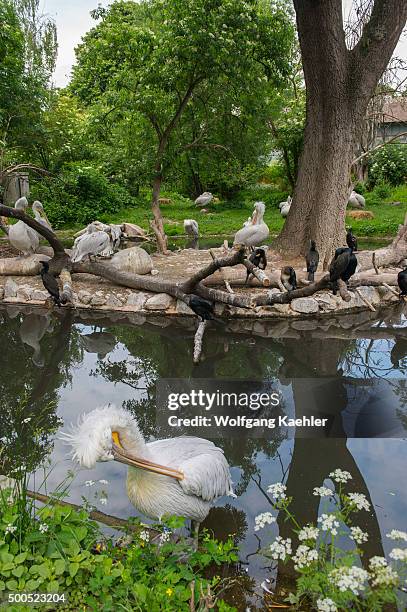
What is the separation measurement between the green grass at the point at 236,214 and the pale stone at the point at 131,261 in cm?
554

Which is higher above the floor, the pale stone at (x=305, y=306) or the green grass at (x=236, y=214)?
the green grass at (x=236, y=214)

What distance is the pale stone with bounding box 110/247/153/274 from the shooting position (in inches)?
301

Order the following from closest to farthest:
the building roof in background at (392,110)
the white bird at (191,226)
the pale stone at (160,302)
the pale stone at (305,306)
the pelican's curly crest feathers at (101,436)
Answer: the pelican's curly crest feathers at (101,436)
the pale stone at (305,306)
the pale stone at (160,302)
the building roof in background at (392,110)
the white bird at (191,226)

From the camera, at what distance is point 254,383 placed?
4.95 metres

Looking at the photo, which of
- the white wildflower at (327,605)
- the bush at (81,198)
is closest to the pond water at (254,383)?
the white wildflower at (327,605)

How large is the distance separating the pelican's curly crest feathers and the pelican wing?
30cm

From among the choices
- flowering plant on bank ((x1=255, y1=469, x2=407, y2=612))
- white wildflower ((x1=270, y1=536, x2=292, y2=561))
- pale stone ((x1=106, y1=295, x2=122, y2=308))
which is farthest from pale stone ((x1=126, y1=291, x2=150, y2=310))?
white wildflower ((x1=270, y1=536, x2=292, y2=561))

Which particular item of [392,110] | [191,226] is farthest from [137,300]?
[392,110]

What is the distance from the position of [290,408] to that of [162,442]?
192 cm

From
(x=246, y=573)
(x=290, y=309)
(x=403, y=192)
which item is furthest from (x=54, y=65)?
(x=246, y=573)

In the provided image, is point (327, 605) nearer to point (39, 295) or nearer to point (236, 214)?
point (39, 295)

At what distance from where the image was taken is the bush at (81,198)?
1377cm

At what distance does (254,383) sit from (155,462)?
268cm

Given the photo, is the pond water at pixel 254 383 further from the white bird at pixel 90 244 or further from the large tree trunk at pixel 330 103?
the large tree trunk at pixel 330 103
